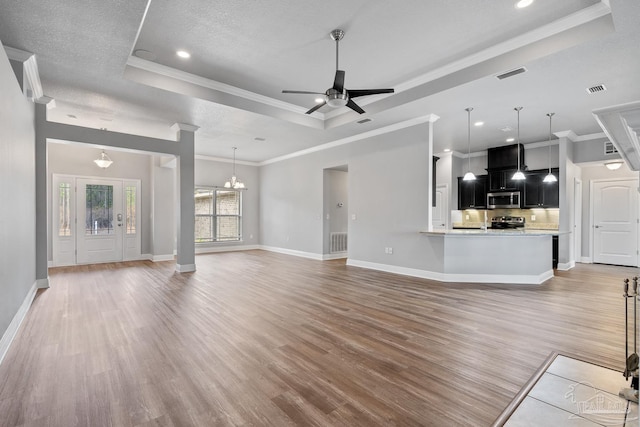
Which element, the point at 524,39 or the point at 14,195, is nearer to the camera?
the point at 14,195

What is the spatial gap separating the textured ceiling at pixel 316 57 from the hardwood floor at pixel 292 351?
303 cm

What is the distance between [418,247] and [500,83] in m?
3.00

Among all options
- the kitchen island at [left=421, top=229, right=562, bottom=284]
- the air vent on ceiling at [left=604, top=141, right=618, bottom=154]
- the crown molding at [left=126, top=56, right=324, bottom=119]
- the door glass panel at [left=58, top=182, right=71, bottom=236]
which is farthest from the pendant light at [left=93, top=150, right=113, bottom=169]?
the air vent on ceiling at [left=604, top=141, right=618, bottom=154]

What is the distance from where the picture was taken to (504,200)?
26.0 ft

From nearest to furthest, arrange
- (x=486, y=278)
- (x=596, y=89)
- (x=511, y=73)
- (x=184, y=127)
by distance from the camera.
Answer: (x=511, y=73) → (x=596, y=89) → (x=486, y=278) → (x=184, y=127)

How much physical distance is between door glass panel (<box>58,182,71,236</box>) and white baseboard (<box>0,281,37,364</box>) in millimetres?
3339

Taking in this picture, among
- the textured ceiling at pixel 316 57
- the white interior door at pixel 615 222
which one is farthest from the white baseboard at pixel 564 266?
the textured ceiling at pixel 316 57

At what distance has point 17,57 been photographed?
11.1 ft

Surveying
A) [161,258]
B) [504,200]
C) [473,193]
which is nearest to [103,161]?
[161,258]

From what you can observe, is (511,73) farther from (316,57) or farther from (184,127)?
(184,127)

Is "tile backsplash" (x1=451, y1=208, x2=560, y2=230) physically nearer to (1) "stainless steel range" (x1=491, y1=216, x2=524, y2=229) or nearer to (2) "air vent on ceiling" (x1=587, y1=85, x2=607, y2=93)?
(1) "stainless steel range" (x1=491, y1=216, x2=524, y2=229)

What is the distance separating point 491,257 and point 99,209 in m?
8.86

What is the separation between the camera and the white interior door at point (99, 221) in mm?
7191

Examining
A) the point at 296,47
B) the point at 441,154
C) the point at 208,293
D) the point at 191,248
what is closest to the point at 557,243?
the point at 441,154
